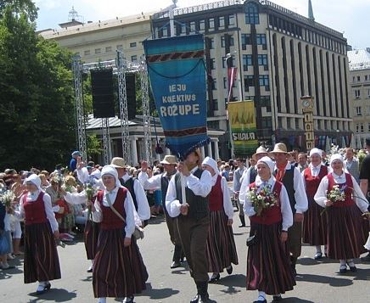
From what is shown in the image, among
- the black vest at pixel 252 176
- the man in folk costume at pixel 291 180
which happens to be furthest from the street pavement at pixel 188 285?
the black vest at pixel 252 176

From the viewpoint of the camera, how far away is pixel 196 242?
27.1 ft

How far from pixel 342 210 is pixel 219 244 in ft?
6.53

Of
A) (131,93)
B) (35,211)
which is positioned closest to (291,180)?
(35,211)

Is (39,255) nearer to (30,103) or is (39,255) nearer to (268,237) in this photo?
(268,237)

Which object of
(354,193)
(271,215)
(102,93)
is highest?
(102,93)

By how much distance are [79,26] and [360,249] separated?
79939 millimetres

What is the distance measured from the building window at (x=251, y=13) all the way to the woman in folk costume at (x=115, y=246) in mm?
66609

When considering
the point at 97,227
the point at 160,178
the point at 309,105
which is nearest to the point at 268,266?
the point at 97,227

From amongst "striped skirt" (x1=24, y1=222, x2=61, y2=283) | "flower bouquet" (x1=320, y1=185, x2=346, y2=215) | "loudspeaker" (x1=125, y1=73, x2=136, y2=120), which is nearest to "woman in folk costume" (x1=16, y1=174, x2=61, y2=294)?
"striped skirt" (x1=24, y1=222, x2=61, y2=283)

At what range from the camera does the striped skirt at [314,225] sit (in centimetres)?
1125

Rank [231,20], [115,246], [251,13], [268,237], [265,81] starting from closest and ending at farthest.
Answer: [268,237] < [115,246] < [251,13] < [231,20] < [265,81]

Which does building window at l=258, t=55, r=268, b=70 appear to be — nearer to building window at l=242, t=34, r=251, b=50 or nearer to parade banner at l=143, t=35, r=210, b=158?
building window at l=242, t=34, r=251, b=50

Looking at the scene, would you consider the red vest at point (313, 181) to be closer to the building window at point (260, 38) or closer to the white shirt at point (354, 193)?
the white shirt at point (354, 193)

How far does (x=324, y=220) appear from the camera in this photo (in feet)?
37.1
